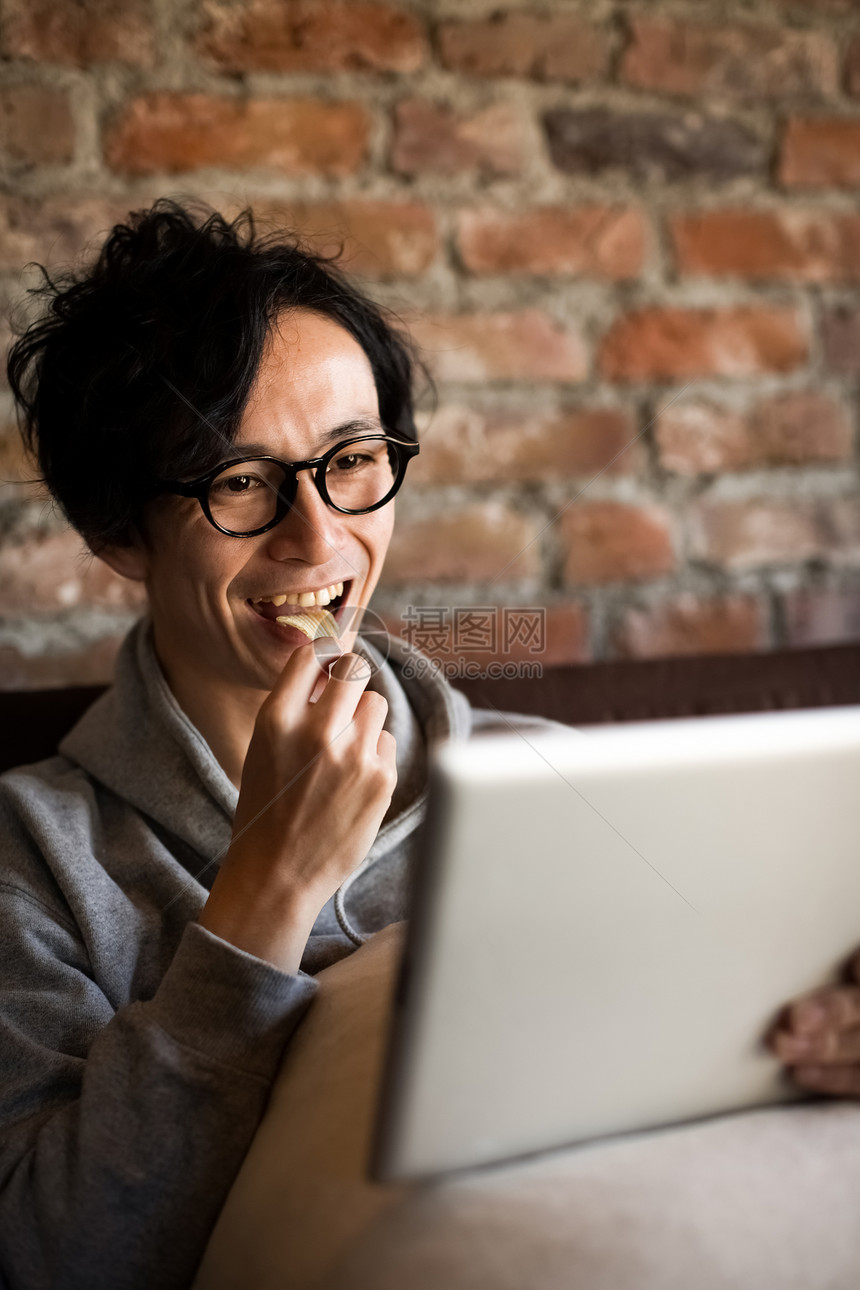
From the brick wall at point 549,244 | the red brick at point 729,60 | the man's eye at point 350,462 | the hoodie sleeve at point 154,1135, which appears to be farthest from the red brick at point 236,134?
the hoodie sleeve at point 154,1135

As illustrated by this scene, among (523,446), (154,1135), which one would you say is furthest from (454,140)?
(154,1135)

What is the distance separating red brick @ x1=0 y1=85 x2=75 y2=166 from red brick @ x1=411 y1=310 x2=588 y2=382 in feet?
1.35

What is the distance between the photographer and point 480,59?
1219 mm

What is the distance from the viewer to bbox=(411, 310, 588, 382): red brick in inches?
48.6

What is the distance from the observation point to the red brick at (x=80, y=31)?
42.6 inches

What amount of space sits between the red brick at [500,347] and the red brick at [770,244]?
182 millimetres

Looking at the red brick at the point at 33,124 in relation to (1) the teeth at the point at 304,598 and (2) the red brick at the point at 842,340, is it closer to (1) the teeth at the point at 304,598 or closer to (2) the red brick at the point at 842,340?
(1) the teeth at the point at 304,598

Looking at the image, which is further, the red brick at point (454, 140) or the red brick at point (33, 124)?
the red brick at point (454, 140)

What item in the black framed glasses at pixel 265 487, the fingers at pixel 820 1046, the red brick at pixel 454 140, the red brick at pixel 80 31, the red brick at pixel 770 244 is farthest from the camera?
the red brick at pixel 770 244

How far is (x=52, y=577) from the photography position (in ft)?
3.80

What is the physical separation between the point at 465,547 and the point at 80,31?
667mm

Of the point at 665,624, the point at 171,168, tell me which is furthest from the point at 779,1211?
the point at 171,168

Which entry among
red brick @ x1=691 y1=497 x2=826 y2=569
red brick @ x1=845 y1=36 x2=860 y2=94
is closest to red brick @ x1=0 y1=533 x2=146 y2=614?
red brick @ x1=691 y1=497 x2=826 y2=569

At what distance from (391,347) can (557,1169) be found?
0.76 m
